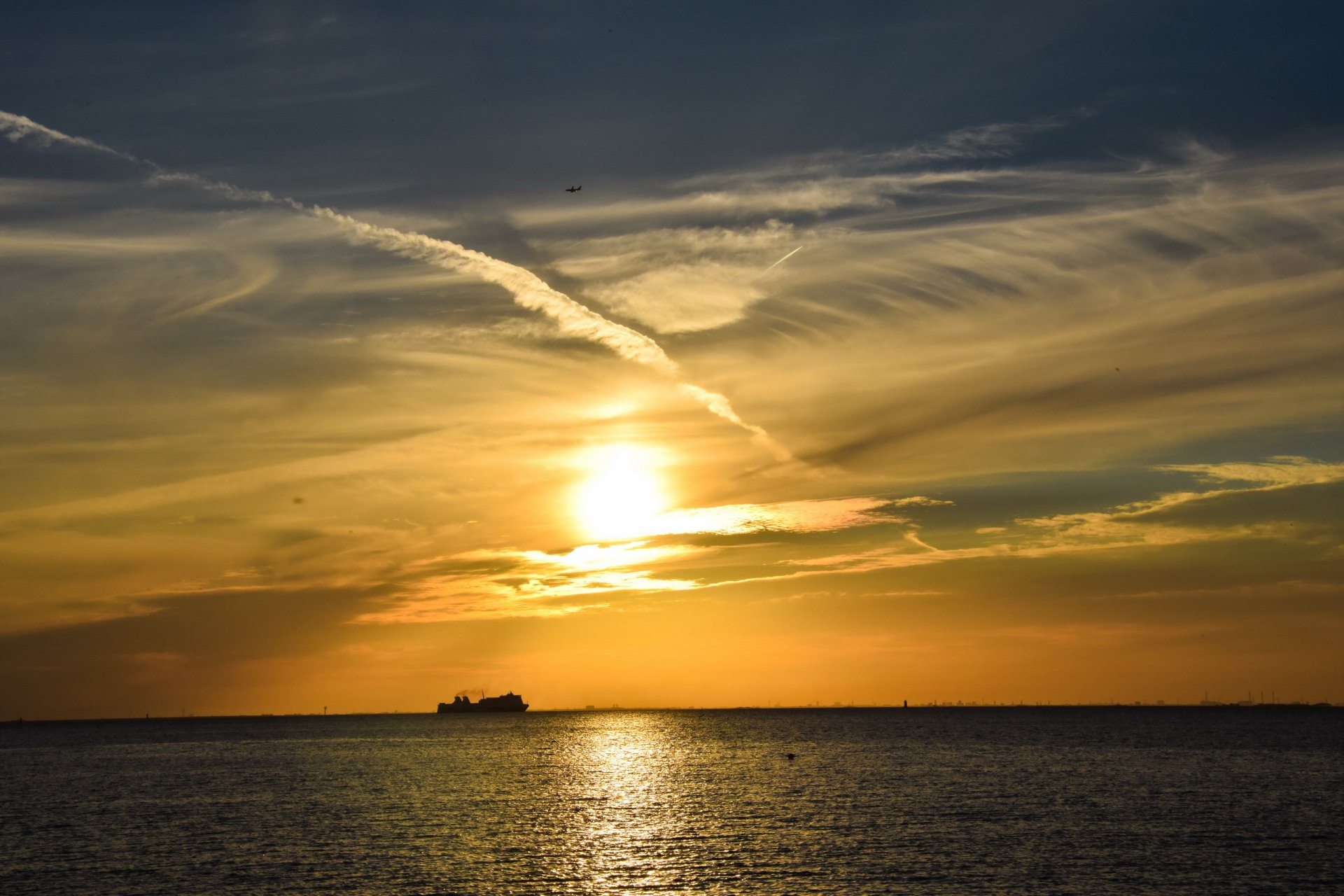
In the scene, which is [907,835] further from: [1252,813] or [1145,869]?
[1252,813]

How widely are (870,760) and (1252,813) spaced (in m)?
85.8

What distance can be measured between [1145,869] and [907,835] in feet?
67.4

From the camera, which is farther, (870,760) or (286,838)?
(870,760)

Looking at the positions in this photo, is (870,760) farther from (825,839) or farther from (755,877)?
(755,877)

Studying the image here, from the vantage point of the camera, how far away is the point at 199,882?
241 feet

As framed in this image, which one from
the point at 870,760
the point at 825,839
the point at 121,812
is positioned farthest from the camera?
the point at 870,760

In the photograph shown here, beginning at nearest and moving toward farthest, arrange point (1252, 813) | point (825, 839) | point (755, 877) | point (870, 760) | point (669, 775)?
point (755, 877)
point (825, 839)
point (1252, 813)
point (669, 775)
point (870, 760)

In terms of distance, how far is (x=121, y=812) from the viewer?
380ft

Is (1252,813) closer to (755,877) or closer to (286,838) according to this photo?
(755,877)

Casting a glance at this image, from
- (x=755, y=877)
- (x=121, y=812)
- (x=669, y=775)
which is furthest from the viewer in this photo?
(x=669, y=775)

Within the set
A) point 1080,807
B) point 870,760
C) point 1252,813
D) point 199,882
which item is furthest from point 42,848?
point 870,760

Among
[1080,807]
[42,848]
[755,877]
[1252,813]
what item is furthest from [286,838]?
[1252,813]

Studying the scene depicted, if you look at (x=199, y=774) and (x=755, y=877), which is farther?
(x=199, y=774)

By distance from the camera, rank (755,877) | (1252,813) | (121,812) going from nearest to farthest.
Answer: (755,877) → (1252,813) → (121,812)
